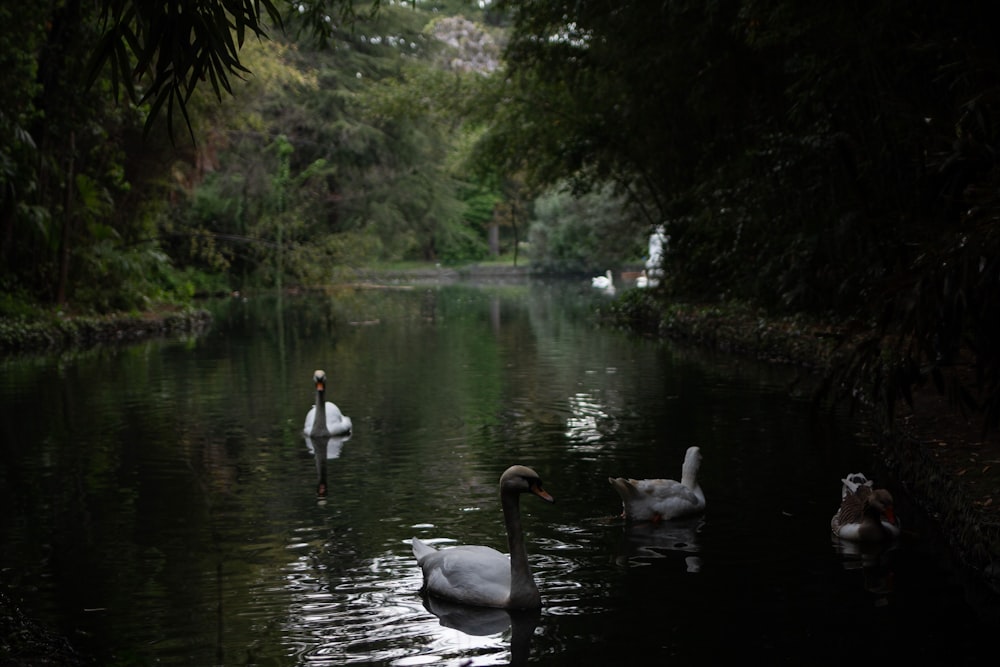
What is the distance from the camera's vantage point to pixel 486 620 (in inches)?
283

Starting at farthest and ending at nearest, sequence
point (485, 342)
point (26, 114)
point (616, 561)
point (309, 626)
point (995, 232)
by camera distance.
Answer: point (485, 342)
point (26, 114)
point (616, 561)
point (309, 626)
point (995, 232)

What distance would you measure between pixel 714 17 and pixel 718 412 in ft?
21.1

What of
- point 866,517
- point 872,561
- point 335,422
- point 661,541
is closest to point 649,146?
point 335,422

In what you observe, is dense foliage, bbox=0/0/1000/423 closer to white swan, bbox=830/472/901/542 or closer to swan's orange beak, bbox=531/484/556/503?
white swan, bbox=830/472/901/542

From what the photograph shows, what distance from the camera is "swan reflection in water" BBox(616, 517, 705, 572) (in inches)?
333

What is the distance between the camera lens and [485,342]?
26547mm

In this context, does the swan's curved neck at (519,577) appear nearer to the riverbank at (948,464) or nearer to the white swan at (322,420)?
the riverbank at (948,464)

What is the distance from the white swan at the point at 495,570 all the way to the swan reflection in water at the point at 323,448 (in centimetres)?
394

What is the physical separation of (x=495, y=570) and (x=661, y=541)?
193cm

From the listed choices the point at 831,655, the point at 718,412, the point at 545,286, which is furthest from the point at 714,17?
the point at 545,286

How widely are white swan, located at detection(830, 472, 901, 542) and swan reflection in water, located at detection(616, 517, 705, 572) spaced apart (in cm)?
102

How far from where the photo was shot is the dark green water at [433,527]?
267 inches

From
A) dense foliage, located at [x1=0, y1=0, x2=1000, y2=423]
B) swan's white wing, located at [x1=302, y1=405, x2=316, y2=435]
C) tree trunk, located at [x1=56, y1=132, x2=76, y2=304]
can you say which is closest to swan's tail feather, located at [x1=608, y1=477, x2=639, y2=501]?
dense foliage, located at [x1=0, y1=0, x2=1000, y2=423]

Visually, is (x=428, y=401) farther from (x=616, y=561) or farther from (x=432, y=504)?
(x=616, y=561)
